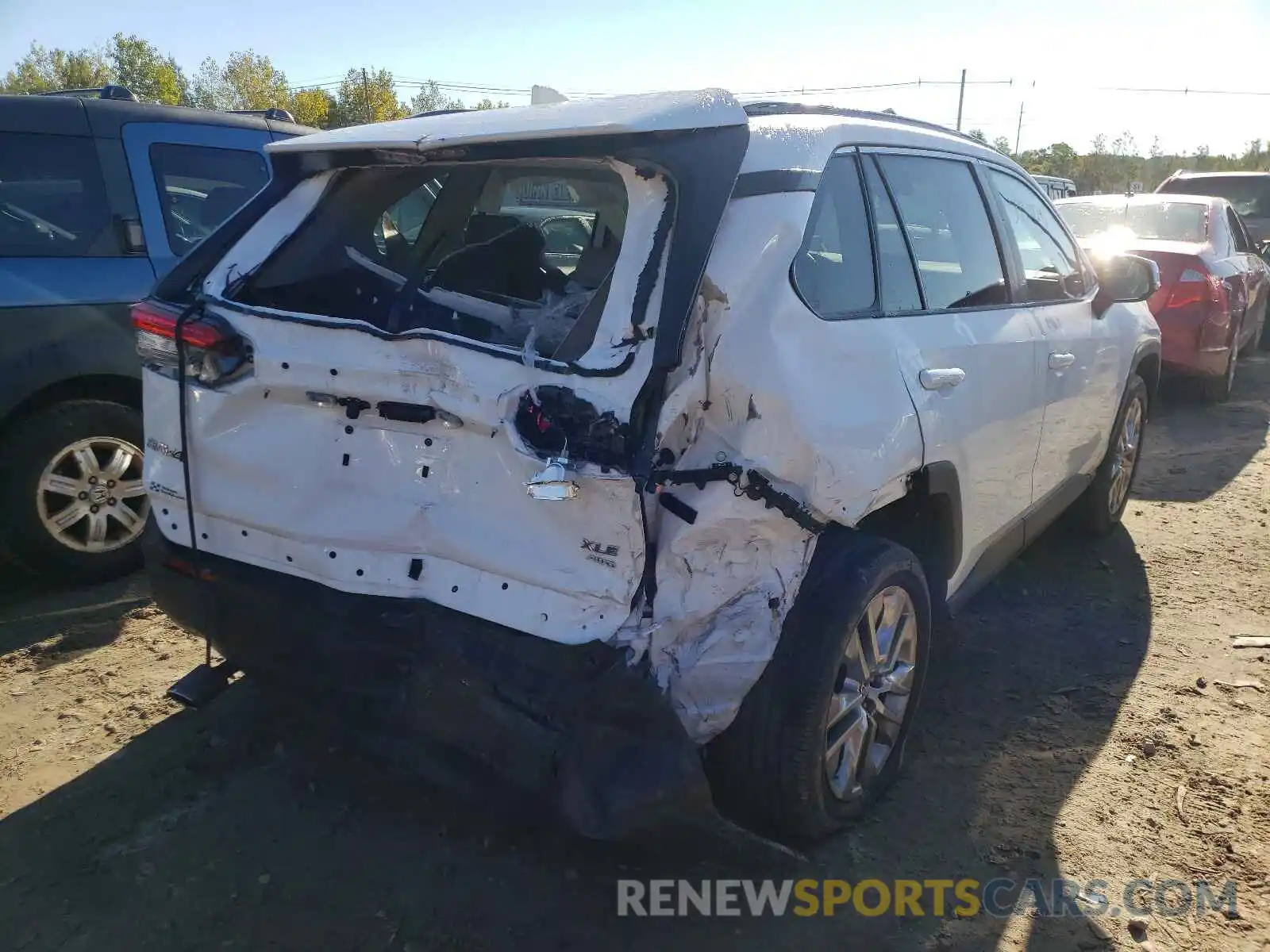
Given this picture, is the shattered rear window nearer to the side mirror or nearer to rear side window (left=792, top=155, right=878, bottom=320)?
rear side window (left=792, top=155, right=878, bottom=320)

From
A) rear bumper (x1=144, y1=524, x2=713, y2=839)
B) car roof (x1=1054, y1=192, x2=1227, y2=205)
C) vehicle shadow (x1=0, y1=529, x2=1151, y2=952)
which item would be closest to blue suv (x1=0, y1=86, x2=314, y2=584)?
vehicle shadow (x1=0, y1=529, x2=1151, y2=952)

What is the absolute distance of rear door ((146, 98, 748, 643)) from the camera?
2.14 meters

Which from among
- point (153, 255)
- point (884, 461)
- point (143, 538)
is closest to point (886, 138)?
point (884, 461)

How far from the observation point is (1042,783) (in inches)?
121

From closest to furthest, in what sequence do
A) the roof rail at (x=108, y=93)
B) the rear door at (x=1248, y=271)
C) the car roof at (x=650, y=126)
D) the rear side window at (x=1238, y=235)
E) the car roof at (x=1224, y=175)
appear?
1. the car roof at (x=650, y=126)
2. the roof rail at (x=108, y=93)
3. the rear door at (x=1248, y=271)
4. the rear side window at (x=1238, y=235)
5. the car roof at (x=1224, y=175)

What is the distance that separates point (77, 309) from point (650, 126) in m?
2.97

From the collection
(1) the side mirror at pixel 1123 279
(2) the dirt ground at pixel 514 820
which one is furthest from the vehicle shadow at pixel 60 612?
(1) the side mirror at pixel 1123 279

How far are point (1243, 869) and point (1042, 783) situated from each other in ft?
1.84

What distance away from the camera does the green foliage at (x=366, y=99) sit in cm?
4100

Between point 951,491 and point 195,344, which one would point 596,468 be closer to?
point 195,344

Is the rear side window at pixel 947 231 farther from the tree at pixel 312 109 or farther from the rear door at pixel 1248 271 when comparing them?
the tree at pixel 312 109

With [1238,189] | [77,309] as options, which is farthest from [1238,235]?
[77,309]

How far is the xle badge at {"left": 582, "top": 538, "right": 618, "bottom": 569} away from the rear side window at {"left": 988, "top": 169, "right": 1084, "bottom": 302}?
7.65ft

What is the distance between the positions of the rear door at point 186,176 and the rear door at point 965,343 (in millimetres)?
2914
